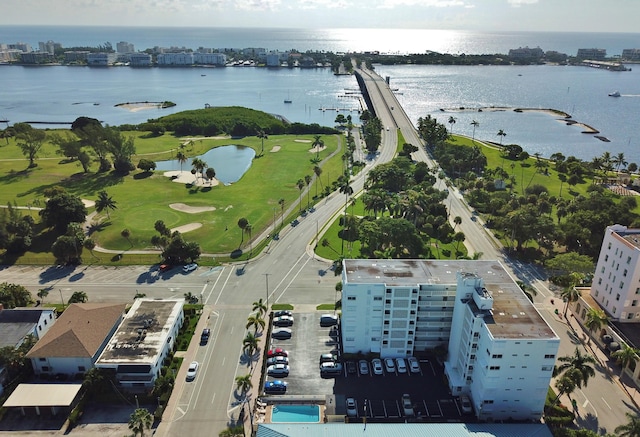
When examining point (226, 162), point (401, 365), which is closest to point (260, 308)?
point (401, 365)

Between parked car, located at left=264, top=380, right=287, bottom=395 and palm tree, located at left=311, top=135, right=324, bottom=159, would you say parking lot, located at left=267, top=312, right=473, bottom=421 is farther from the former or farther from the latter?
palm tree, located at left=311, top=135, right=324, bottom=159

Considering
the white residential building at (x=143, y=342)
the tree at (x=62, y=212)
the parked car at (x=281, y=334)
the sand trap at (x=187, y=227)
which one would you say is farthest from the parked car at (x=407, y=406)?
the tree at (x=62, y=212)

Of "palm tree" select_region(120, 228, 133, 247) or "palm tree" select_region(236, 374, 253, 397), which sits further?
"palm tree" select_region(120, 228, 133, 247)

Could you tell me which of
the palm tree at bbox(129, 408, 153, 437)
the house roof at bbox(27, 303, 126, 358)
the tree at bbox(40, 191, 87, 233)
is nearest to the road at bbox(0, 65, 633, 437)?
the palm tree at bbox(129, 408, 153, 437)

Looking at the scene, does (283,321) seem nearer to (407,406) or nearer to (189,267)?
(407,406)

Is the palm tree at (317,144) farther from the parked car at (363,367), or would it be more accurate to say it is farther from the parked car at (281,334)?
the parked car at (363,367)

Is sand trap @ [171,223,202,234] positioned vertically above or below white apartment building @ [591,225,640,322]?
below
